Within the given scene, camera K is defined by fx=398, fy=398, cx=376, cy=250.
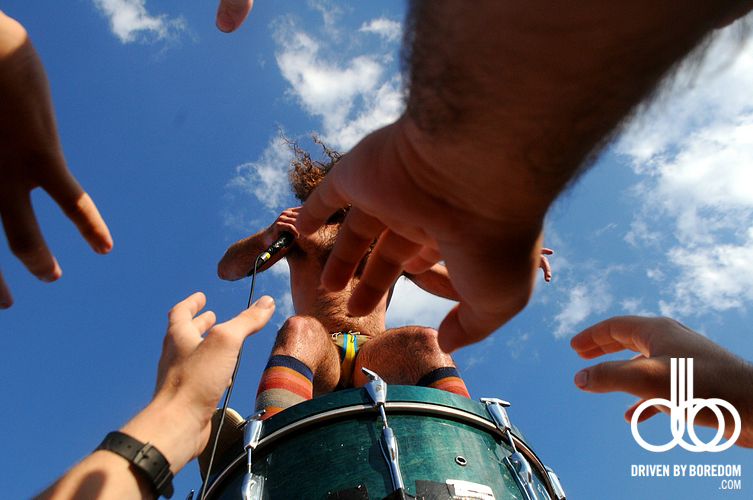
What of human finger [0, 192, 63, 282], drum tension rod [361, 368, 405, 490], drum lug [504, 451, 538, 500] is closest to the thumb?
drum lug [504, 451, 538, 500]

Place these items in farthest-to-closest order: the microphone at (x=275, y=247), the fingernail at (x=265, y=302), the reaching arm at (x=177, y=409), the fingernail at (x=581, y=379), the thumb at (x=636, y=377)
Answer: the microphone at (x=275, y=247), the fingernail at (x=265, y=302), the fingernail at (x=581, y=379), the thumb at (x=636, y=377), the reaching arm at (x=177, y=409)

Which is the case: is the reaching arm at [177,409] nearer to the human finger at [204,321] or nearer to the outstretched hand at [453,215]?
the human finger at [204,321]

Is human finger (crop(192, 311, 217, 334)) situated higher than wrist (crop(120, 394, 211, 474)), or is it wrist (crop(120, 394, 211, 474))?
human finger (crop(192, 311, 217, 334))

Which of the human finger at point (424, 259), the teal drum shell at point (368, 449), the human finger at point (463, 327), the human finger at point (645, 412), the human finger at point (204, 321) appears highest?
the human finger at point (424, 259)

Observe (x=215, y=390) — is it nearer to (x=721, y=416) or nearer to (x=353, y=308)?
(x=353, y=308)

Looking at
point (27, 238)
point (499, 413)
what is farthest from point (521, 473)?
point (27, 238)

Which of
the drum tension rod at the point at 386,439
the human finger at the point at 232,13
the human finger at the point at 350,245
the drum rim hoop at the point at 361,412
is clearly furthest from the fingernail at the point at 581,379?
the human finger at the point at 232,13

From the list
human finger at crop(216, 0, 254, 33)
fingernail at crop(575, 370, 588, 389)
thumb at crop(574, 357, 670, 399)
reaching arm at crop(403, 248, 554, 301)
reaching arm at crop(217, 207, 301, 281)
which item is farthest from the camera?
reaching arm at crop(217, 207, 301, 281)

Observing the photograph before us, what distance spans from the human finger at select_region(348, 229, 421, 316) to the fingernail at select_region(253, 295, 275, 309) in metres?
0.24

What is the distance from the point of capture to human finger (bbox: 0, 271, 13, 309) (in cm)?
105

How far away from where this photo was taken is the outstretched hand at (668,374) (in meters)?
0.87

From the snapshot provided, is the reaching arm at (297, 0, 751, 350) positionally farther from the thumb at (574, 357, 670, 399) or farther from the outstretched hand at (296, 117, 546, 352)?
the thumb at (574, 357, 670, 399)

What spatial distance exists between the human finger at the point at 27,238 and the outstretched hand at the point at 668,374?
4.72 feet

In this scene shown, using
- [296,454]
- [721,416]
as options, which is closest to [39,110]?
[296,454]
